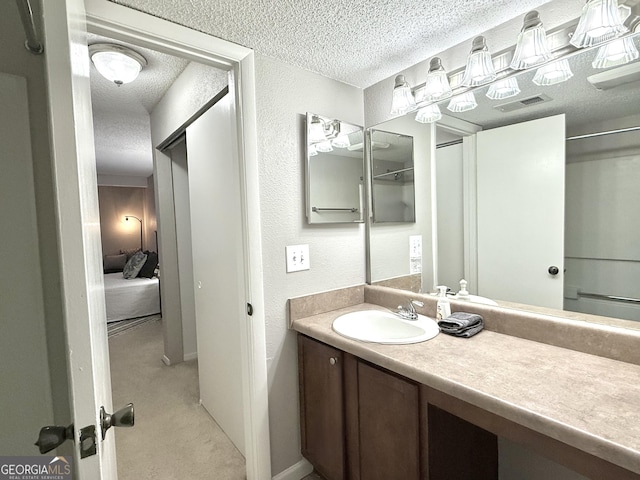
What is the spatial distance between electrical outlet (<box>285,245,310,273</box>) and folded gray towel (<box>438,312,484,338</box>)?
0.71 meters

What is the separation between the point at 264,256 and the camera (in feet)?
4.95

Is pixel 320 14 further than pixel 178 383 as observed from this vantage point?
No

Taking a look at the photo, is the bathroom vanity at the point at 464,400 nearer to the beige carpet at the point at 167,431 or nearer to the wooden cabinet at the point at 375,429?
the wooden cabinet at the point at 375,429

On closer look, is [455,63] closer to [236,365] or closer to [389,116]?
[389,116]

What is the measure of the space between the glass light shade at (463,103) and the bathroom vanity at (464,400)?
923mm

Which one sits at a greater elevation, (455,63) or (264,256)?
(455,63)

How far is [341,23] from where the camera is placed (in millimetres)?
1254

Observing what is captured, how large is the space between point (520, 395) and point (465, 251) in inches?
32.7

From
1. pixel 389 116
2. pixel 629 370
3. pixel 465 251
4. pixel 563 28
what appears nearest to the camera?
pixel 629 370

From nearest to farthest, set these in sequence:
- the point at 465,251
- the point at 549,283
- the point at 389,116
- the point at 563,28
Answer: the point at 563,28, the point at 549,283, the point at 465,251, the point at 389,116

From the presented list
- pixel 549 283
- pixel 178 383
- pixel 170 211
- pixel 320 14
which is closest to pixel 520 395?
pixel 549 283

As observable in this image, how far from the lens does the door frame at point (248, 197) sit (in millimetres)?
1248

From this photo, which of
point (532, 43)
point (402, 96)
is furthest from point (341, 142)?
point (532, 43)

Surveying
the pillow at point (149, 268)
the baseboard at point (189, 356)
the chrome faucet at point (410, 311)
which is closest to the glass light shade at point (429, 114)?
the chrome faucet at point (410, 311)
